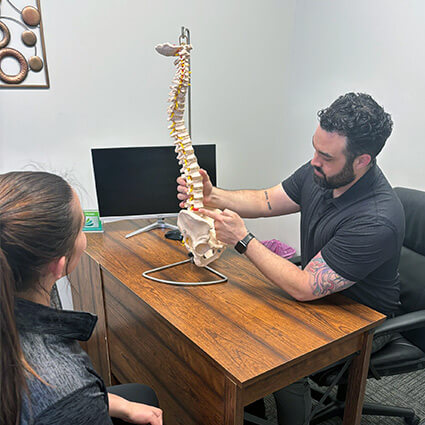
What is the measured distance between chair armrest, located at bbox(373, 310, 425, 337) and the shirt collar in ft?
3.30

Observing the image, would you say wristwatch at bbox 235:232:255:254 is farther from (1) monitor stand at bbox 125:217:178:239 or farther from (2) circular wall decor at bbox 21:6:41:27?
(2) circular wall decor at bbox 21:6:41:27

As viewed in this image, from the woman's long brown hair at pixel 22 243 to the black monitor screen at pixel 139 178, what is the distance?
1036mm

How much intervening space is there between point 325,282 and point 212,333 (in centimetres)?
43

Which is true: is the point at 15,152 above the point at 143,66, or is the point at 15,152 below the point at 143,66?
below

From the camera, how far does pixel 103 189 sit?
1998 millimetres

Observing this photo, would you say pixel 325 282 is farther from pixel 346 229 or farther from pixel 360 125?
pixel 360 125


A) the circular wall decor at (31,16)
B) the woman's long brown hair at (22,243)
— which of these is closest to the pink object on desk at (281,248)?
the circular wall decor at (31,16)

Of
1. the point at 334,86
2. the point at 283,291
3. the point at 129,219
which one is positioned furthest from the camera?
the point at 334,86

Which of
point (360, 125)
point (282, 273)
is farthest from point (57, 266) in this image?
point (360, 125)

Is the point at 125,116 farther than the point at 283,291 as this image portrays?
Yes

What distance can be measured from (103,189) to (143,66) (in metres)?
0.75

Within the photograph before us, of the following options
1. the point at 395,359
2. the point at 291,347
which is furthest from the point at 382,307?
the point at 291,347

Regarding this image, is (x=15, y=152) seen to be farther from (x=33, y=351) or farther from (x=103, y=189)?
(x=33, y=351)

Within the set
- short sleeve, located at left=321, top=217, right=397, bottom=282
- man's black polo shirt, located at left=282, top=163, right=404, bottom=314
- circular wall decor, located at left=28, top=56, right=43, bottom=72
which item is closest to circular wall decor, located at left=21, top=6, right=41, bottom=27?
circular wall decor, located at left=28, top=56, right=43, bottom=72
